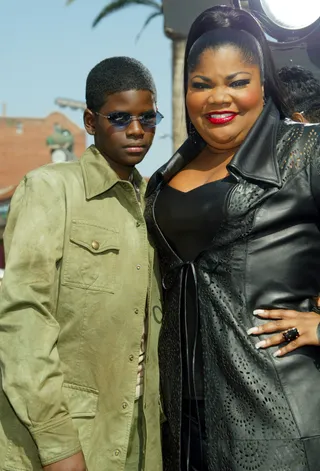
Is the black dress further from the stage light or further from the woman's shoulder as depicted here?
the stage light

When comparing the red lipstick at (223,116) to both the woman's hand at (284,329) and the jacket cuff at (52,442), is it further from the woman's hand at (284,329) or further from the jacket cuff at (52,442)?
the jacket cuff at (52,442)

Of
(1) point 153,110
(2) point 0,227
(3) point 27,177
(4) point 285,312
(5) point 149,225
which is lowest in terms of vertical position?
(4) point 285,312

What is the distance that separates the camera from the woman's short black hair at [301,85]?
3.60 m

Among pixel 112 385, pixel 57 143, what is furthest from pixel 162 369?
pixel 57 143

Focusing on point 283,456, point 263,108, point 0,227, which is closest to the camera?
point 283,456

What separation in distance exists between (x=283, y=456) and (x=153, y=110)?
1392 mm

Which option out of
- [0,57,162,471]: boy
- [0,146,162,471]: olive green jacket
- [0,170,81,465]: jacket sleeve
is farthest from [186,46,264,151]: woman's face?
[0,170,81,465]: jacket sleeve

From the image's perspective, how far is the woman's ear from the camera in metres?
2.84

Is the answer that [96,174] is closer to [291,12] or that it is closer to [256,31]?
[256,31]

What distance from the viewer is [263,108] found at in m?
2.46

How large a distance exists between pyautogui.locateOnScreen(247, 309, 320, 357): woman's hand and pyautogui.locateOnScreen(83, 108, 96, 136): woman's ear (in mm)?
1064

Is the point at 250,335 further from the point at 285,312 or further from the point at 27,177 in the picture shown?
the point at 27,177

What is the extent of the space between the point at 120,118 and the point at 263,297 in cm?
93

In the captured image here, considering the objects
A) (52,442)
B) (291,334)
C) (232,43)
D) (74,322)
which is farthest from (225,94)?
(52,442)
